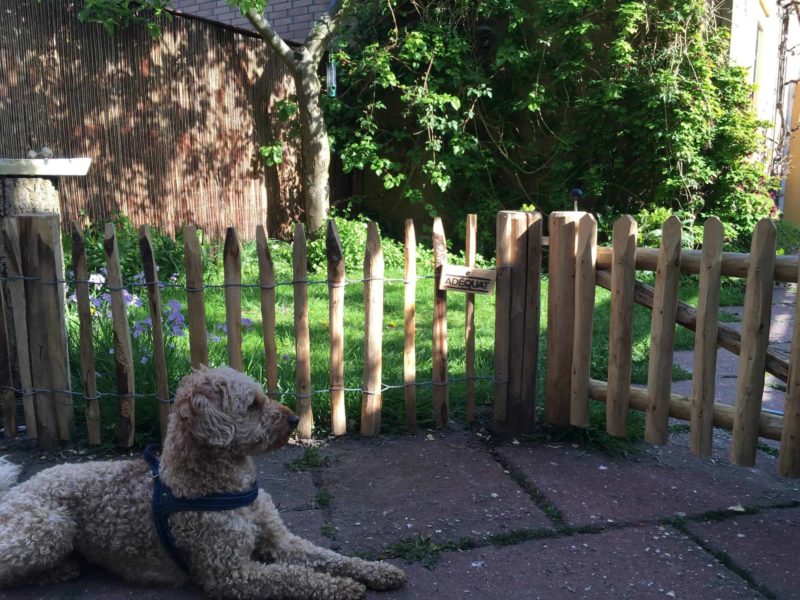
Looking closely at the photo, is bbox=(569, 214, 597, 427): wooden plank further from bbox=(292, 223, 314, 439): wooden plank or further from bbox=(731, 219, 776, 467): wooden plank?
bbox=(292, 223, 314, 439): wooden plank

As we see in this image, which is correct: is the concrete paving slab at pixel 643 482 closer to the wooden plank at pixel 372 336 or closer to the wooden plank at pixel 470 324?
the wooden plank at pixel 470 324

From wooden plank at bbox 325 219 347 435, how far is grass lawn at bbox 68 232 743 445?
20 centimetres

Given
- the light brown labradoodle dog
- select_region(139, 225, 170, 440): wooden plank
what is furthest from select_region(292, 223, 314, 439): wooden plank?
the light brown labradoodle dog

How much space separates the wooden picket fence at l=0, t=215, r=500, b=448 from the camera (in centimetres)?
398

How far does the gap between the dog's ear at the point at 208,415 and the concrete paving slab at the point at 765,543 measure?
2187 mm

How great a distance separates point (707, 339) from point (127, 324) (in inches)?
120

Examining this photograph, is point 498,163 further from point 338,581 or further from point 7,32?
point 338,581

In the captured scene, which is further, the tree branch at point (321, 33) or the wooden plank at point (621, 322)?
the tree branch at point (321, 33)

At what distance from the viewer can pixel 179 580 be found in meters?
2.85

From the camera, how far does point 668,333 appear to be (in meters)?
3.71

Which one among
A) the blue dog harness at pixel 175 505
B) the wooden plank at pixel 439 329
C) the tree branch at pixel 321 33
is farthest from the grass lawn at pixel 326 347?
the tree branch at pixel 321 33

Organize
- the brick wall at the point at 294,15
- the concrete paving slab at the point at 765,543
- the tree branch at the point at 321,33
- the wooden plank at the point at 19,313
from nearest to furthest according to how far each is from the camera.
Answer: the concrete paving slab at the point at 765,543, the wooden plank at the point at 19,313, the tree branch at the point at 321,33, the brick wall at the point at 294,15

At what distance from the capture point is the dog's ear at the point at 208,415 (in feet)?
8.55

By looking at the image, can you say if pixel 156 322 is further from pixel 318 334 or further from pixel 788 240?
pixel 788 240
